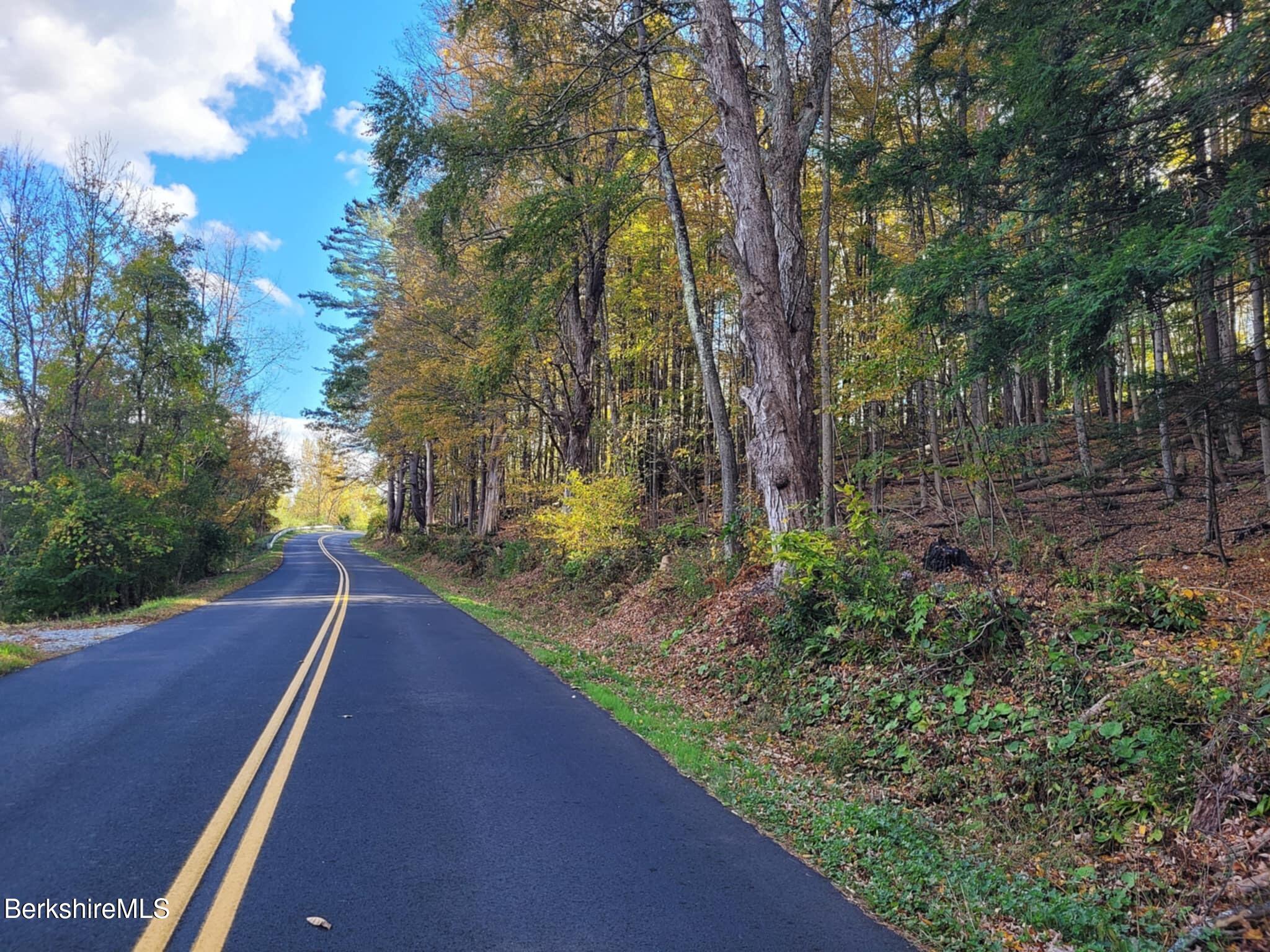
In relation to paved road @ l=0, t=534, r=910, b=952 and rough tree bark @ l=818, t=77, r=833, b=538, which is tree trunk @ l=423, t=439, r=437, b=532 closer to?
rough tree bark @ l=818, t=77, r=833, b=538

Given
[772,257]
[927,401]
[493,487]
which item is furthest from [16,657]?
[493,487]

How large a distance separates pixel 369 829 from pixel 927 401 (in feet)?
44.2

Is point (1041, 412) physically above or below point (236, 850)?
above

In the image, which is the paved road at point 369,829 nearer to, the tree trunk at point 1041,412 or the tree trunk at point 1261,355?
the tree trunk at point 1261,355

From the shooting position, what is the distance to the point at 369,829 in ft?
13.7

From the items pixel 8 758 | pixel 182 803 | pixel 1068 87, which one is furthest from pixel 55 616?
pixel 1068 87

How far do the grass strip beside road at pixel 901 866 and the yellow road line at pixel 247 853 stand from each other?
296 centimetres

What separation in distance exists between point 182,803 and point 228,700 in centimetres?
302

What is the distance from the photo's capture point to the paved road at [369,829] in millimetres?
3184

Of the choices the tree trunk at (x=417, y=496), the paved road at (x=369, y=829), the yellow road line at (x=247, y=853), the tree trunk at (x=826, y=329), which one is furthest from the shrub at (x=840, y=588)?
the tree trunk at (x=417, y=496)

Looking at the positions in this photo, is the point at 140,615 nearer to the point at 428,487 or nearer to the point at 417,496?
the point at 428,487

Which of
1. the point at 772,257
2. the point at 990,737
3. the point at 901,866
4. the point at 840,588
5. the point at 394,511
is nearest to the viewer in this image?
the point at 901,866

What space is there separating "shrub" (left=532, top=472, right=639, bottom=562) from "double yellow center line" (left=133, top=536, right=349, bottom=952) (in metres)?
8.91

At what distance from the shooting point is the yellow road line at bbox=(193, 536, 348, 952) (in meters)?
3.02
